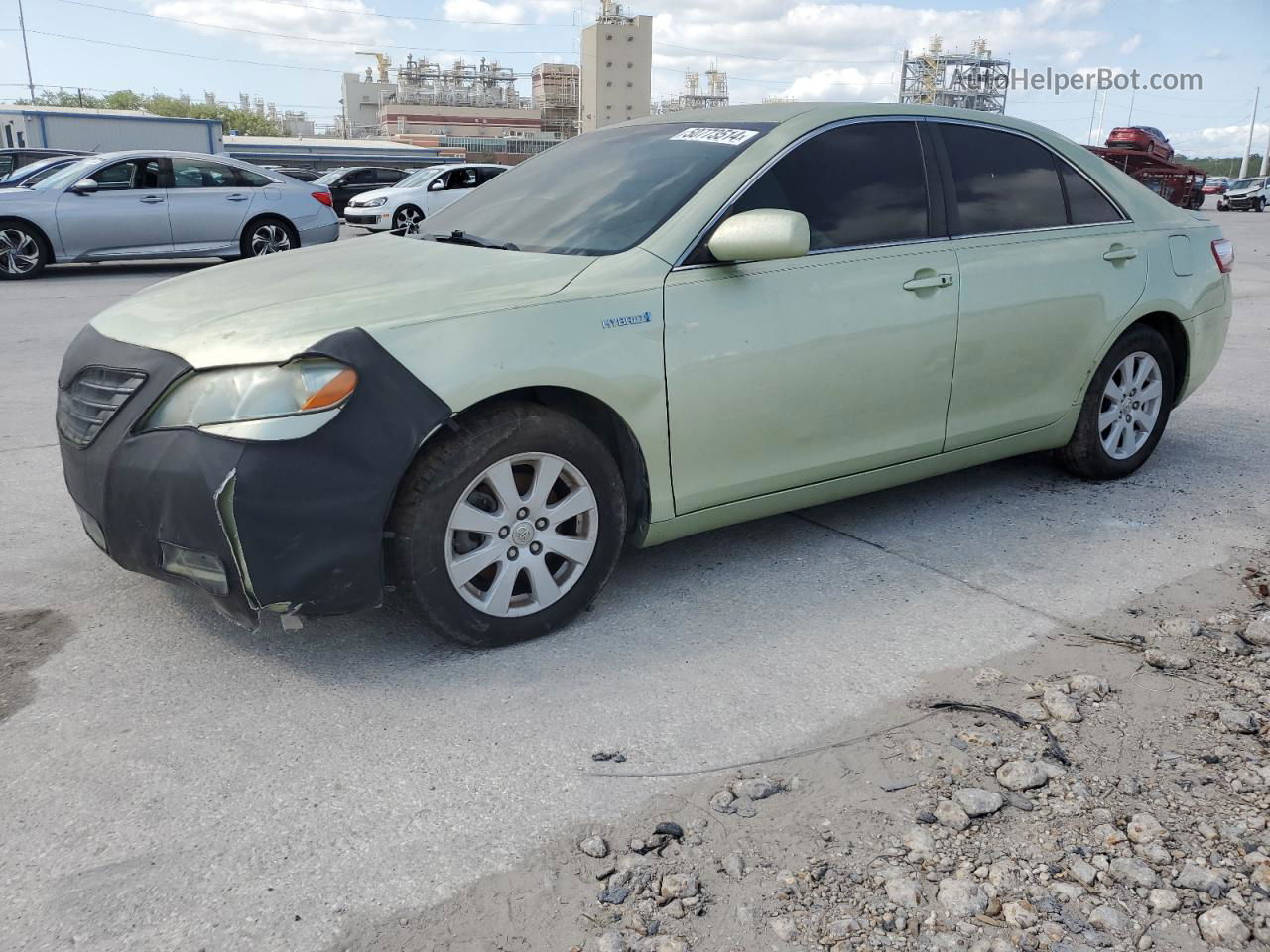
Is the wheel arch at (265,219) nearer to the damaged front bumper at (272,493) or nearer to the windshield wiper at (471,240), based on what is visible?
the windshield wiper at (471,240)

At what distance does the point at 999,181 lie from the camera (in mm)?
4570

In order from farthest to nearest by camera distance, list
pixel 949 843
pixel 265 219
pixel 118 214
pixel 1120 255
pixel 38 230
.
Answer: pixel 265 219 → pixel 118 214 → pixel 38 230 → pixel 1120 255 → pixel 949 843

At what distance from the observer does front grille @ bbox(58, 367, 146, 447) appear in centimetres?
320

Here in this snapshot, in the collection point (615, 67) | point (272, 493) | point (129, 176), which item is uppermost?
point (615, 67)

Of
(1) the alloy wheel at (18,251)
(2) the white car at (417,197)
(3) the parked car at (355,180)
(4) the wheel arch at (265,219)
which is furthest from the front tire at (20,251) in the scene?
(3) the parked car at (355,180)

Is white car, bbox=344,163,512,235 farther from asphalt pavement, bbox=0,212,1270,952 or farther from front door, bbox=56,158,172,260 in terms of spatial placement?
asphalt pavement, bbox=0,212,1270,952

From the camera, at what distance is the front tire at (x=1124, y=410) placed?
495cm

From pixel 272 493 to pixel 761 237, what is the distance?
5.63 ft

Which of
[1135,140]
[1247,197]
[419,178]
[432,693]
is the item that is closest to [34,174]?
[419,178]

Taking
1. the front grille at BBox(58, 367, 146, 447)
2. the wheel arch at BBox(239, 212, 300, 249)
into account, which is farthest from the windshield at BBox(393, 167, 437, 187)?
the front grille at BBox(58, 367, 146, 447)

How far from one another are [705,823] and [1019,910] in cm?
71

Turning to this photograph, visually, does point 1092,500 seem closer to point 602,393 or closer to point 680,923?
point 602,393

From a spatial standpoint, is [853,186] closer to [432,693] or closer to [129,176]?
[432,693]

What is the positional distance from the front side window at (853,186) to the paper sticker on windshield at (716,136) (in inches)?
7.2
